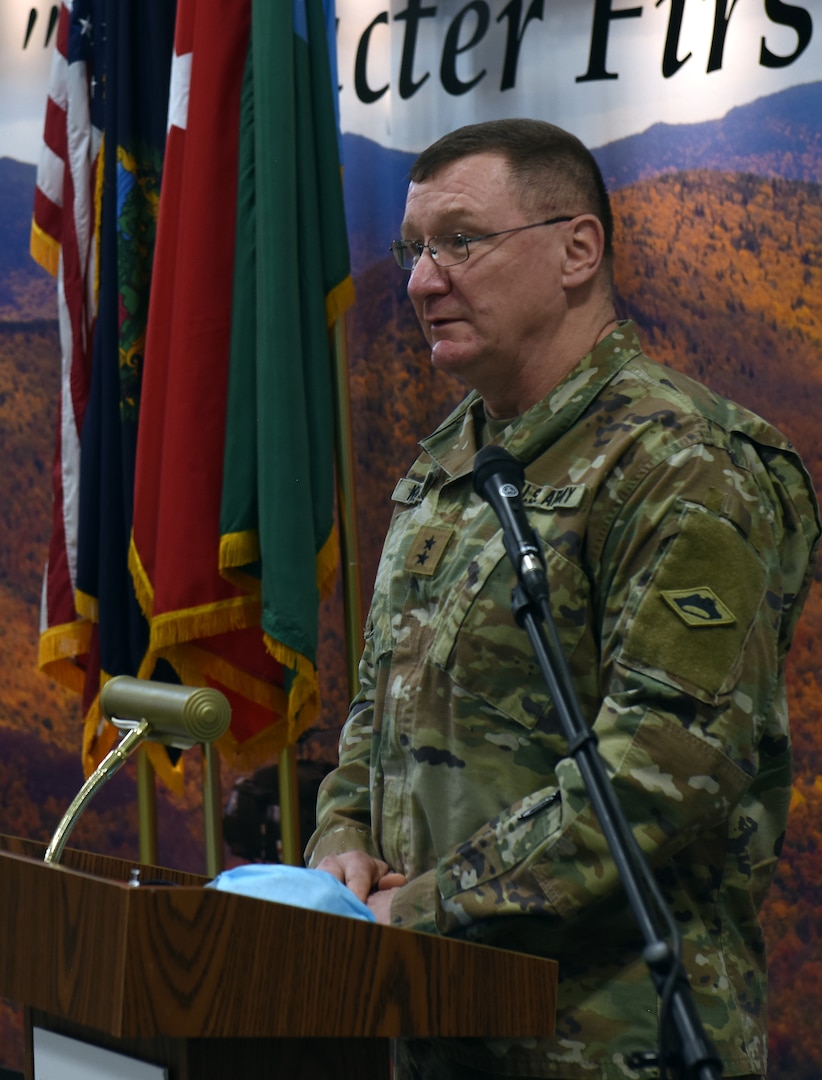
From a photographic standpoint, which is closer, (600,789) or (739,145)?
(600,789)

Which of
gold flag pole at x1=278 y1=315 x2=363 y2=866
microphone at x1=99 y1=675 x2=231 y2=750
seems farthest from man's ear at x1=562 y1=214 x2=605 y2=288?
gold flag pole at x1=278 y1=315 x2=363 y2=866

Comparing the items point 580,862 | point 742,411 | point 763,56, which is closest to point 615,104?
point 763,56

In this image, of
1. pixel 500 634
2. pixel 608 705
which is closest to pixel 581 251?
pixel 500 634

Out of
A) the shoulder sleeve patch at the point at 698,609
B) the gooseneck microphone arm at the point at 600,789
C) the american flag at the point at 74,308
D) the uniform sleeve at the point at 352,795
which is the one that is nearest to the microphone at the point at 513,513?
the gooseneck microphone arm at the point at 600,789

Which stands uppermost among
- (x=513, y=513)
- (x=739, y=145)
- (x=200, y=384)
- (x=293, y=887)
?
(x=739, y=145)

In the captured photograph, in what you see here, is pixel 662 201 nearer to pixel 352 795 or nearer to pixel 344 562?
pixel 344 562

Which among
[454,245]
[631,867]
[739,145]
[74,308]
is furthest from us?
[74,308]

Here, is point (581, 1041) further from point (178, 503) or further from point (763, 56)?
point (763, 56)

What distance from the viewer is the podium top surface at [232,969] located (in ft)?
3.29

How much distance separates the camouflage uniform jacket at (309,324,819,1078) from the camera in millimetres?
1313

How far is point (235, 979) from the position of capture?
A: 1.04 m

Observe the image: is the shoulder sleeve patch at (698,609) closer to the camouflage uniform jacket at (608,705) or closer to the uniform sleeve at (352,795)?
the camouflage uniform jacket at (608,705)

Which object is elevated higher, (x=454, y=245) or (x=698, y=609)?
(x=454, y=245)

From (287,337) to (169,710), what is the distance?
1.51 m
